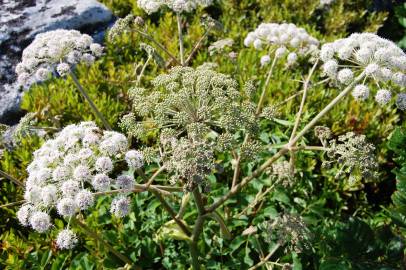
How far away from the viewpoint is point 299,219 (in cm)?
288

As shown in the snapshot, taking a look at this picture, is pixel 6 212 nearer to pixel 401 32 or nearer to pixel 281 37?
Answer: pixel 281 37

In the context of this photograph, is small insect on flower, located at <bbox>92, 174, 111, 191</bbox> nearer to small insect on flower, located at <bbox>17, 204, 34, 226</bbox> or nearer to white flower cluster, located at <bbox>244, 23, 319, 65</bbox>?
small insect on flower, located at <bbox>17, 204, 34, 226</bbox>

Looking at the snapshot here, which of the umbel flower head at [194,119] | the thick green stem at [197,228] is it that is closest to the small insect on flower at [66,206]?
the umbel flower head at [194,119]

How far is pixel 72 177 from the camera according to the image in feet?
7.25

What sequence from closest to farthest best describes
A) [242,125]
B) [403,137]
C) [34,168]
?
[242,125]
[34,168]
[403,137]

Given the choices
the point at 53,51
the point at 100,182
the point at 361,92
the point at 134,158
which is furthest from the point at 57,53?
the point at 361,92

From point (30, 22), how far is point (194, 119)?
3440mm

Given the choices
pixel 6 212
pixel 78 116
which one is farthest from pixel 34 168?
pixel 78 116

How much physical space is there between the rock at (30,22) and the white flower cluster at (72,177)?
8.16 feet

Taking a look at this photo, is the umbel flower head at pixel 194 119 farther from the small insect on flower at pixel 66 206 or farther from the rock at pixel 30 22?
the rock at pixel 30 22

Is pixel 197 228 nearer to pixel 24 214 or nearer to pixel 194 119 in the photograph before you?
pixel 194 119

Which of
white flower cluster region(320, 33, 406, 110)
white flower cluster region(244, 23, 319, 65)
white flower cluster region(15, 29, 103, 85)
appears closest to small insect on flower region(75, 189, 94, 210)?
white flower cluster region(15, 29, 103, 85)

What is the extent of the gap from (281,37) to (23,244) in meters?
2.36

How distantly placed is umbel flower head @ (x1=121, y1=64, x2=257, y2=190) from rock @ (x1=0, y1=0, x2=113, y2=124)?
259 centimetres
